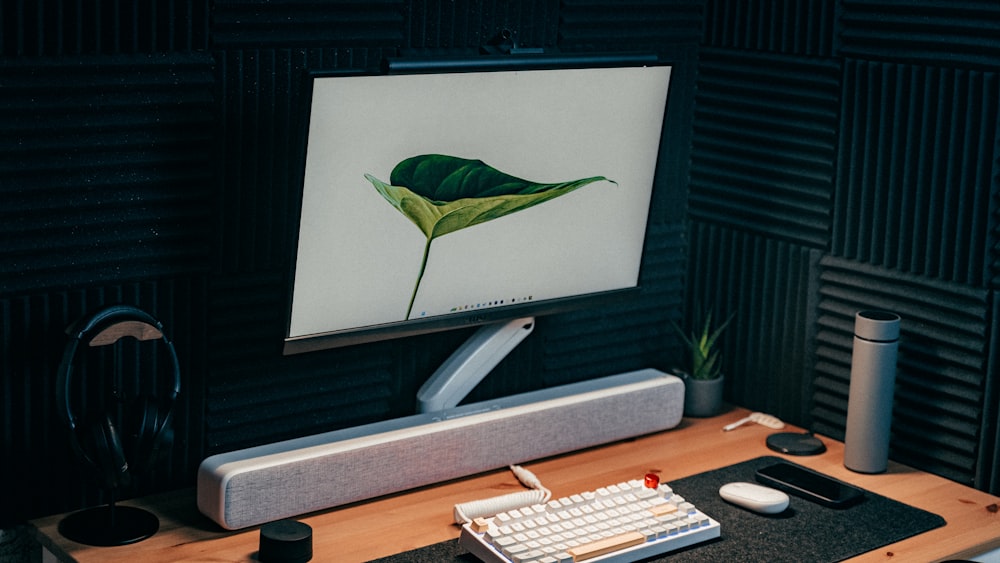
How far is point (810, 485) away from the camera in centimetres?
213

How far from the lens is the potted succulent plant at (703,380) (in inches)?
98.9

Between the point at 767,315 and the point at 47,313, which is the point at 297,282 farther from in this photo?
the point at 767,315

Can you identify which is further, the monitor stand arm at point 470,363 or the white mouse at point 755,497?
the monitor stand arm at point 470,363

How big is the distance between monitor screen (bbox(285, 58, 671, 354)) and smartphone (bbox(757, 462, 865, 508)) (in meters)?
0.46

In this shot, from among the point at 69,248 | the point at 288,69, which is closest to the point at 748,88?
the point at 288,69

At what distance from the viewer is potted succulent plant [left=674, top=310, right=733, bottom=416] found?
2.51 metres

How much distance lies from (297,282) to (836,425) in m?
1.11

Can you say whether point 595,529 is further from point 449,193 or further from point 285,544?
point 449,193

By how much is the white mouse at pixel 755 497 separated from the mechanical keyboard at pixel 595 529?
105 mm

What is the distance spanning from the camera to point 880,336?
2.17 meters

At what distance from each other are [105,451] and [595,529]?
0.74 metres

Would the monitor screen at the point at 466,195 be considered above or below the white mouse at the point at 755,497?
above

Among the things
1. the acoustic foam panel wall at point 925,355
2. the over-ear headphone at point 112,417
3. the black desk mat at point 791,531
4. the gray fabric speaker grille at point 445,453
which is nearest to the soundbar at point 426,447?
the gray fabric speaker grille at point 445,453

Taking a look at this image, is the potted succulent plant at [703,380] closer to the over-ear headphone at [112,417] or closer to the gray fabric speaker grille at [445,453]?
the gray fabric speaker grille at [445,453]
